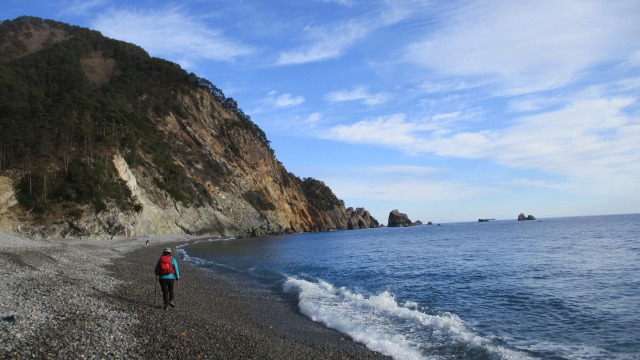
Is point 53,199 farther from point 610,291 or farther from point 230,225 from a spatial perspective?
point 610,291

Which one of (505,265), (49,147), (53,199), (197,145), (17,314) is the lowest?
(505,265)

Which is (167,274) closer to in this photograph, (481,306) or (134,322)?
(134,322)

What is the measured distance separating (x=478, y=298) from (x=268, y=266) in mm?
19179

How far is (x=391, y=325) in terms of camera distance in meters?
15.5

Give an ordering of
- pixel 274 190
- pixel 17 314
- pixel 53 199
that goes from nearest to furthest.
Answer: pixel 17 314
pixel 53 199
pixel 274 190

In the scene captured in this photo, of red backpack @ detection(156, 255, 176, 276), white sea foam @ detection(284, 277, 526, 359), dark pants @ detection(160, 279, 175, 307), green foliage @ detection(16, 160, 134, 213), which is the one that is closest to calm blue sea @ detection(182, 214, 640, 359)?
white sea foam @ detection(284, 277, 526, 359)

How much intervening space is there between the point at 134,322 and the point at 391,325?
9199mm

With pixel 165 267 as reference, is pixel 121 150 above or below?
above

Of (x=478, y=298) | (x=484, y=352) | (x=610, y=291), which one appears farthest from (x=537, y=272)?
(x=484, y=352)

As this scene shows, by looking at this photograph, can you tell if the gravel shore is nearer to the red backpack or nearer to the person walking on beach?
the person walking on beach

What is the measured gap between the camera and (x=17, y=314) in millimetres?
10039

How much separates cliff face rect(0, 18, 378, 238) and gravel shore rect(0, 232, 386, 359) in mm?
30854

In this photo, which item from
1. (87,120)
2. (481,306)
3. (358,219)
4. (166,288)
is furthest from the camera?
(358,219)

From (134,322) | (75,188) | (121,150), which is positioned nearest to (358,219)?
(121,150)
